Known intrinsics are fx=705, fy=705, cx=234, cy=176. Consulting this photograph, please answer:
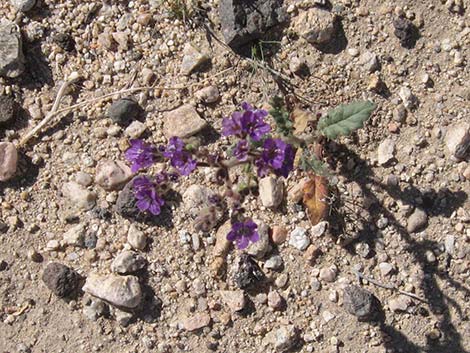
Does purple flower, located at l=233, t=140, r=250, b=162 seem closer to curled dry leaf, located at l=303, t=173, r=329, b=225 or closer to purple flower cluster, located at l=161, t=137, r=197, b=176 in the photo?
purple flower cluster, located at l=161, t=137, r=197, b=176

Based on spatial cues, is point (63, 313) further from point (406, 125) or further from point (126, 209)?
point (406, 125)

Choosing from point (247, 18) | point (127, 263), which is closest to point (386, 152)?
point (247, 18)

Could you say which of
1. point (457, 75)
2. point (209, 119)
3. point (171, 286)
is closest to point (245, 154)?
point (209, 119)

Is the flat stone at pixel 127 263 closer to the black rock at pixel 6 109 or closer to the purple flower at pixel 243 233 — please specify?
the purple flower at pixel 243 233

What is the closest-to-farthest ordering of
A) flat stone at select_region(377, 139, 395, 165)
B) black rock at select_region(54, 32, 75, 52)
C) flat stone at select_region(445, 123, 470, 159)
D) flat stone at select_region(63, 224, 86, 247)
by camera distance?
flat stone at select_region(445, 123, 470, 159) → flat stone at select_region(377, 139, 395, 165) → flat stone at select_region(63, 224, 86, 247) → black rock at select_region(54, 32, 75, 52)

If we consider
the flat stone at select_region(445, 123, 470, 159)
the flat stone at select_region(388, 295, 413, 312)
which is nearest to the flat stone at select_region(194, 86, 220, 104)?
the flat stone at select_region(445, 123, 470, 159)

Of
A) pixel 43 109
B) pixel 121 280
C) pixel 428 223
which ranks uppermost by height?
pixel 43 109

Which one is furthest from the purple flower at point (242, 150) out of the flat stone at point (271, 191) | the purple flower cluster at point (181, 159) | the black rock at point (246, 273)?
the black rock at point (246, 273)
